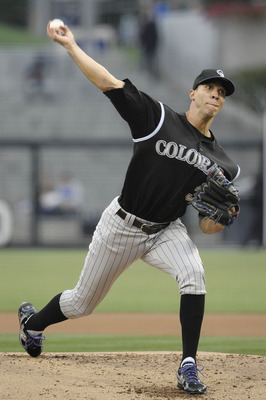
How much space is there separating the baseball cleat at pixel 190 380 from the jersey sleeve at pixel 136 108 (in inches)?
52.0

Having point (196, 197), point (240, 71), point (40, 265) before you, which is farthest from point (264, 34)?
point (196, 197)

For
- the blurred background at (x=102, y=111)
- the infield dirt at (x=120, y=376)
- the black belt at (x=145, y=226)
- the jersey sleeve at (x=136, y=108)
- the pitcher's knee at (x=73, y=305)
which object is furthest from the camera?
the blurred background at (x=102, y=111)

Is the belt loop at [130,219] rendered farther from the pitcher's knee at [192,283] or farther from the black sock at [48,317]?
A: the black sock at [48,317]

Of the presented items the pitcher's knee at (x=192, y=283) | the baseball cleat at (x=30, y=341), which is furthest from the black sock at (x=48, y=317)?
A: the pitcher's knee at (x=192, y=283)

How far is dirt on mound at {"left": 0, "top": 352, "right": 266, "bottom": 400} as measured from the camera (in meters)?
4.17

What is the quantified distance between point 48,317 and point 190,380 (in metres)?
1.22

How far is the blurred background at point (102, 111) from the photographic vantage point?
15.4 meters

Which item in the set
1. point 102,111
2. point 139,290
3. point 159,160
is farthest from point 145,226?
point 102,111

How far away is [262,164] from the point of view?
49.1 ft

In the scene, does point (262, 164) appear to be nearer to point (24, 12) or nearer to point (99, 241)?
point (99, 241)

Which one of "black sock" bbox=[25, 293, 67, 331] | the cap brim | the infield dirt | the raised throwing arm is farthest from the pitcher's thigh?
the raised throwing arm

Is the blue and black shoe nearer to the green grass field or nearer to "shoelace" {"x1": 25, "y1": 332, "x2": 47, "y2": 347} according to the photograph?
"shoelace" {"x1": 25, "y1": 332, "x2": 47, "y2": 347}

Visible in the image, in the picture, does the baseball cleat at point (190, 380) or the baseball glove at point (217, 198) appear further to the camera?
the baseball glove at point (217, 198)

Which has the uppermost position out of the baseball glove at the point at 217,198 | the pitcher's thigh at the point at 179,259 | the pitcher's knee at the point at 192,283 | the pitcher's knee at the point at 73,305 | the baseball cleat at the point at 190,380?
the baseball glove at the point at 217,198
